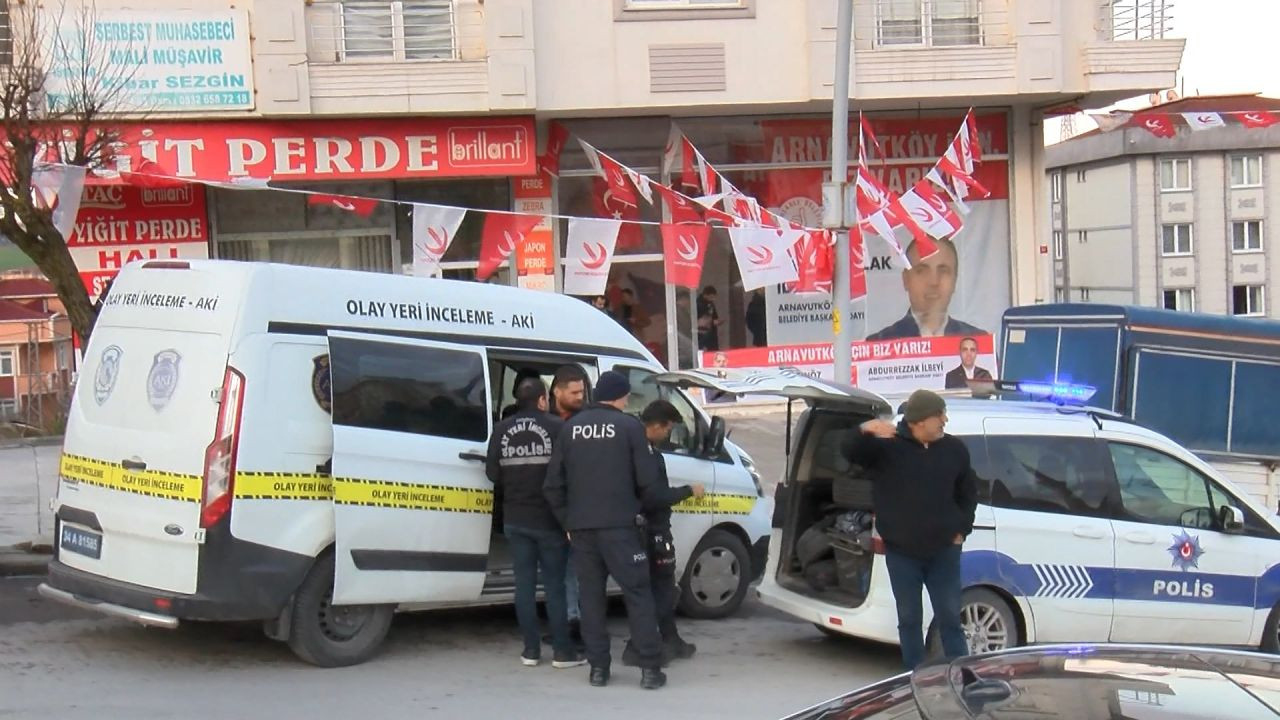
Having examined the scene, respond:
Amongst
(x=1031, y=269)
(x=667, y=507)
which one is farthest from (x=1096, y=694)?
(x=1031, y=269)

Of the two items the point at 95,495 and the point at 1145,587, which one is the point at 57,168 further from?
the point at 1145,587

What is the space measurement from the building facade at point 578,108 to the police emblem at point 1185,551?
9.97 metres

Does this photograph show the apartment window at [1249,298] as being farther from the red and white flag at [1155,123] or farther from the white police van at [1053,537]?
the white police van at [1053,537]

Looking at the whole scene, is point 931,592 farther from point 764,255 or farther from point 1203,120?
point 1203,120

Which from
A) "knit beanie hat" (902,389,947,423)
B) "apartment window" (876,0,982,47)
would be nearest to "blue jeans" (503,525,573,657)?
"knit beanie hat" (902,389,947,423)

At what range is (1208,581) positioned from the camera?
7.95m

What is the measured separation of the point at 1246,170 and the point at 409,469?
52.5 m

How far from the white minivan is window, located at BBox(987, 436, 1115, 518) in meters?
2.89

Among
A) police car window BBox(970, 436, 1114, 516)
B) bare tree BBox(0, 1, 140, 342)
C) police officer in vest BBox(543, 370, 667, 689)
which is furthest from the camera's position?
bare tree BBox(0, 1, 140, 342)

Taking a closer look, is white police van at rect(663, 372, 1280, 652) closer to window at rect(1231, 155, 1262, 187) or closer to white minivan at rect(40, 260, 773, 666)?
white minivan at rect(40, 260, 773, 666)

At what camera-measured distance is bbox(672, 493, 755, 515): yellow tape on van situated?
343 inches

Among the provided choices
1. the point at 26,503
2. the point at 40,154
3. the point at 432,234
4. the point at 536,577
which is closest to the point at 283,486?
the point at 536,577

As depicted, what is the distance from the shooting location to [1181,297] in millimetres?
53031

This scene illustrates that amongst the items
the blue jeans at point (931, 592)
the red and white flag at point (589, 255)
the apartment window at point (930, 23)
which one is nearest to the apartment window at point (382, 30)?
the red and white flag at point (589, 255)
